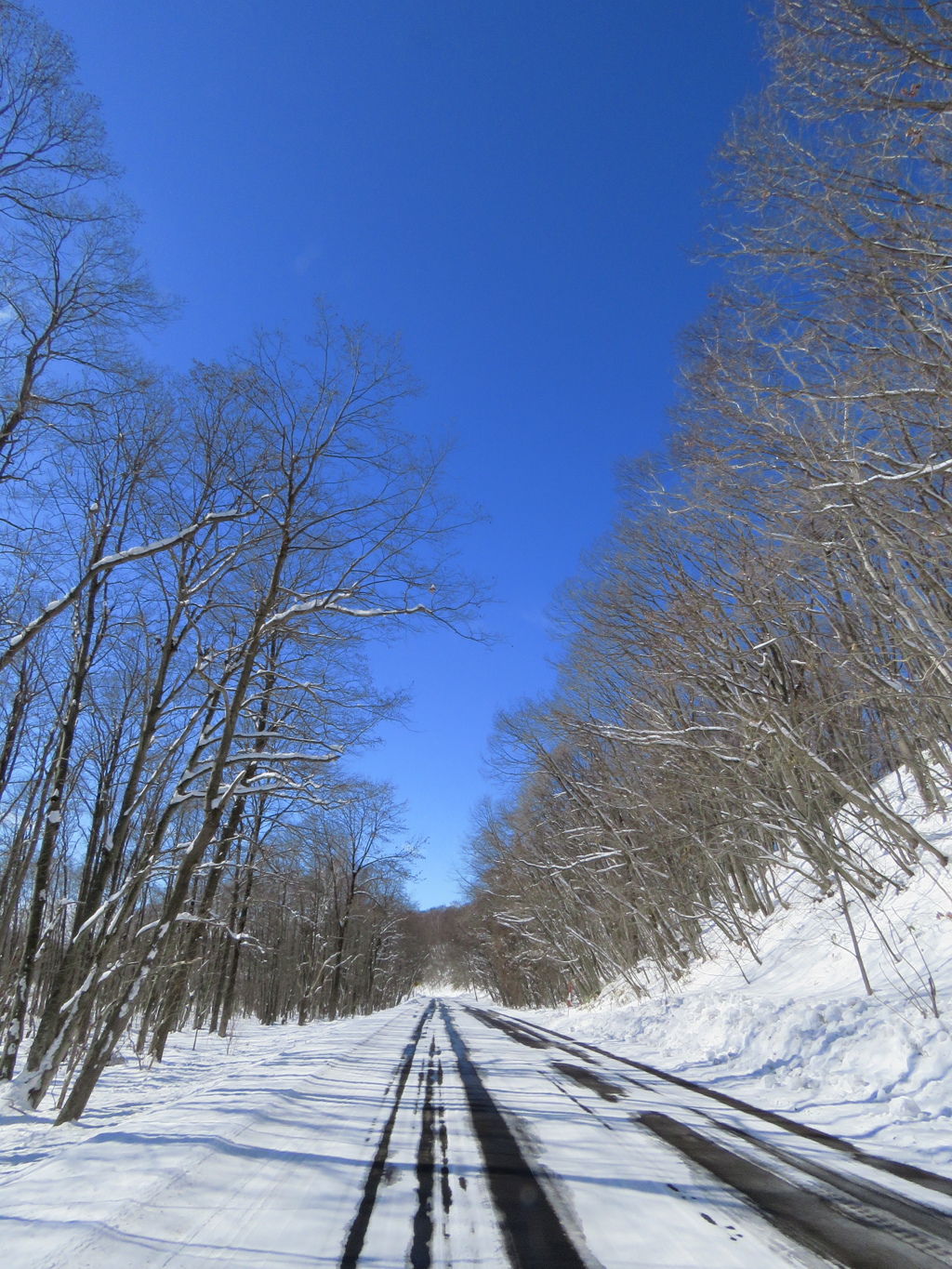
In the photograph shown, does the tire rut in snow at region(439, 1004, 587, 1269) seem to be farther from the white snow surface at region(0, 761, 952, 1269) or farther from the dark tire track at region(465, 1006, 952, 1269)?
the dark tire track at region(465, 1006, 952, 1269)

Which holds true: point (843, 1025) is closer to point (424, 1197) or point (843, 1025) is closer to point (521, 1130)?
point (521, 1130)

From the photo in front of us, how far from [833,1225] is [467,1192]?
1790 millimetres

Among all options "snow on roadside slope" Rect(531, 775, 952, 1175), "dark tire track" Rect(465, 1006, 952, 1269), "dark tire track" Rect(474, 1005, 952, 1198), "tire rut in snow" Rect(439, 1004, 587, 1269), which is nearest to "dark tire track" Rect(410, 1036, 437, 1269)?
"tire rut in snow" Rect(439, 1004, 587, 1269)

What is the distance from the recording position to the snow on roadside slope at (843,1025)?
5719 millimetres

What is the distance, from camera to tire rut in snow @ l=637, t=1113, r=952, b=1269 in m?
2.92

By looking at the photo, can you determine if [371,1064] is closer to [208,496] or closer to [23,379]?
[208,496]

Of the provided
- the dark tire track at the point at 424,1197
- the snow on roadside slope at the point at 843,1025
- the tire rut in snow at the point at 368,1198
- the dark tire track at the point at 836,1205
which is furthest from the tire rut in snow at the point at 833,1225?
the tire rut in snow at the point at 368,1198

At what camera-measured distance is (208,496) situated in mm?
10391

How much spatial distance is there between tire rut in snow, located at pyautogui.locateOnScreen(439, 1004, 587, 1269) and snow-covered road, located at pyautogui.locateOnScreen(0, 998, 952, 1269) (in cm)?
1

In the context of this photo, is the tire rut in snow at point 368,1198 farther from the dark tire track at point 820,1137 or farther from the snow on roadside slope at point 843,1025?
the snow on roadside slope at point 843,1025

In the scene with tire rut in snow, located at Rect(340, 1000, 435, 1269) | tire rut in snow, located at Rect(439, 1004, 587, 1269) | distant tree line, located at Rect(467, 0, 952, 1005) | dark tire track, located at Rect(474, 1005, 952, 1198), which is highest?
→ distant tree line, located at Rect(467, 0, 952, 1005)

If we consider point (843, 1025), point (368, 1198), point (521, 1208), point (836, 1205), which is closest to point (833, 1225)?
point (836, 1205)

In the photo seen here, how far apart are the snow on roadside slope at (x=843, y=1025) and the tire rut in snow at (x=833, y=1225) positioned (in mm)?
1190

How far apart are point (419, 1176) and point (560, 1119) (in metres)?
2.01
